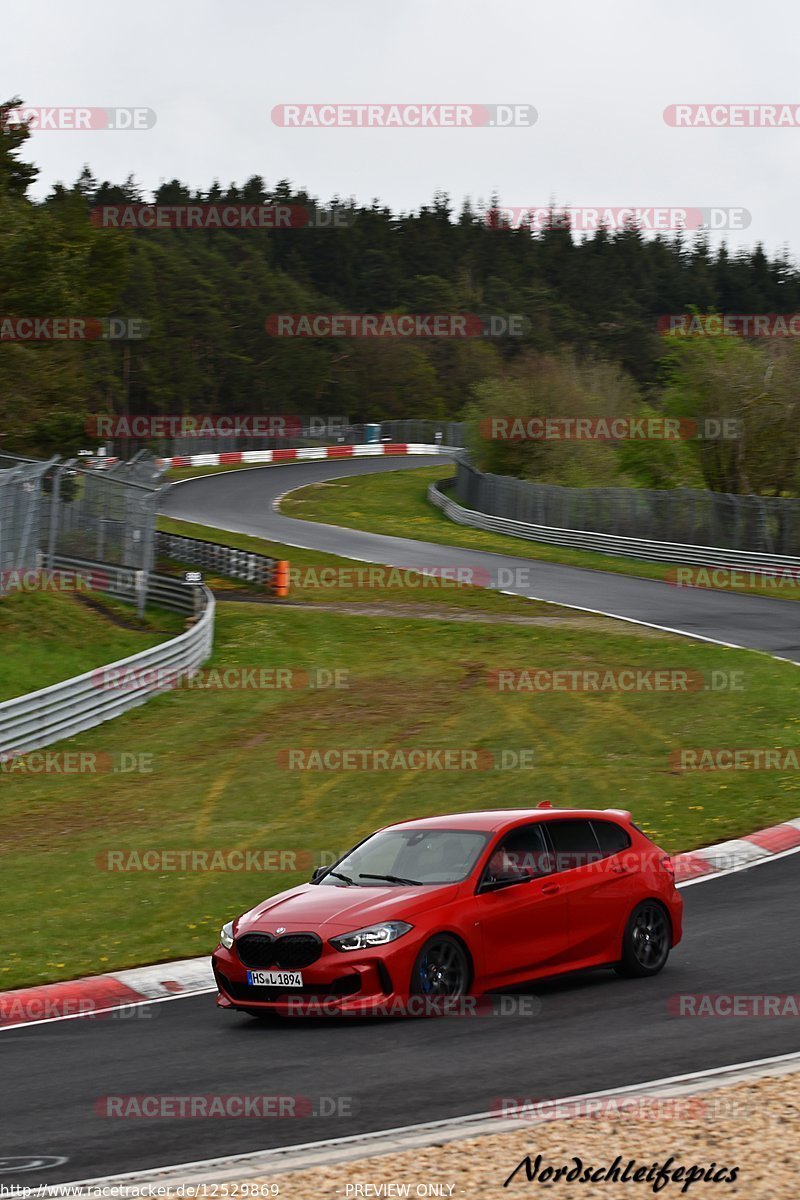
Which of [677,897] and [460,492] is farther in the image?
[460,492]

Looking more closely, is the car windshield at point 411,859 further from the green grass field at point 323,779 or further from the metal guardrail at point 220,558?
the metal guardrail at point 220,558

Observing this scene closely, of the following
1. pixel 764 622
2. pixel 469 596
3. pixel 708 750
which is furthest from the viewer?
pixel 469 596

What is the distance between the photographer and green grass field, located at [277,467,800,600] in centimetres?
4772

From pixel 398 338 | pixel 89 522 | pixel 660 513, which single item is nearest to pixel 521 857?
pixel 89 522

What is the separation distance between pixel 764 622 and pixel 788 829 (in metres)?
18.3

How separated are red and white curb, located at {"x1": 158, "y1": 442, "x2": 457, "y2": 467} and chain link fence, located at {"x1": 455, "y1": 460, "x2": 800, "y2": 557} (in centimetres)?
2590

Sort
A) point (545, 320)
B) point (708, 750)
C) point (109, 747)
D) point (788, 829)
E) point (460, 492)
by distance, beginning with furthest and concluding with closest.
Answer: point (545, 320) → point (460, 492) → point (109, 747) → point (708, 750) → point (788, 829)

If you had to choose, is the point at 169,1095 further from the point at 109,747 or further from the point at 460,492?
the point at 460,492

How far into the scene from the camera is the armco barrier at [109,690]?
22.8 m

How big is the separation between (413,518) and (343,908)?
54827 mm

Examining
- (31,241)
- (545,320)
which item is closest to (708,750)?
(31,241)

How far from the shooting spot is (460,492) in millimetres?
70875

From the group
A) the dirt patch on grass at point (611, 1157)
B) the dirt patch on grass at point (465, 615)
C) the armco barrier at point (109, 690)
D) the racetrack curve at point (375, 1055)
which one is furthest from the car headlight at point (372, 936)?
the dirt patch on grass at point (465, 615)

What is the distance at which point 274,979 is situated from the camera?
33.2 ft
